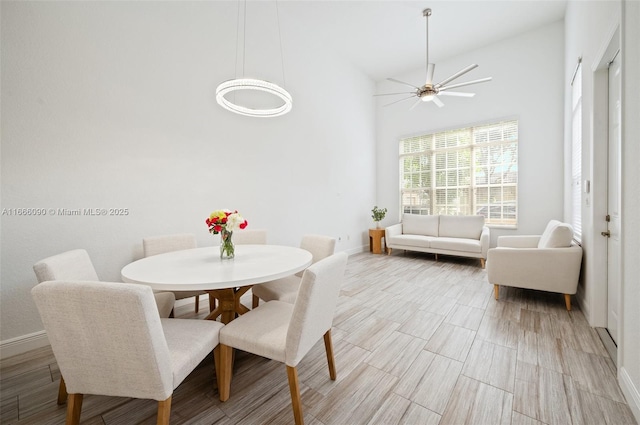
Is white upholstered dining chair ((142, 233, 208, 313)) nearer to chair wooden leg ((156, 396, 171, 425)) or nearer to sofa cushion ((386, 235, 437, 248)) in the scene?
chair wooden leg ((156, 396, 171, 425))

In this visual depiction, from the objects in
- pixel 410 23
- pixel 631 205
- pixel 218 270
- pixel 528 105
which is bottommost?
pixel 218 270

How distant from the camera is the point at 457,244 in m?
4.43

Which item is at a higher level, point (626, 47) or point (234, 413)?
point (626, 47)

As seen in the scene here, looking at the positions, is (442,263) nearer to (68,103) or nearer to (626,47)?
(626,47)

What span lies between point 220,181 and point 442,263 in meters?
4.07

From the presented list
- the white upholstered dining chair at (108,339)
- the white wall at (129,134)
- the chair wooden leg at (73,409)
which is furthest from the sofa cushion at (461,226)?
the chair wooden leg at (73,409)

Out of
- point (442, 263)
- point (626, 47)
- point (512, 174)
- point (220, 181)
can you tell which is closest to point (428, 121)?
point (512, 174)

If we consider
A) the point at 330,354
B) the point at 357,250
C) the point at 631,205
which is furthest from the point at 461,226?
the point at 330,354

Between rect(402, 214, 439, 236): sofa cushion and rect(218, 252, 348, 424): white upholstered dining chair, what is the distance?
4.29 m

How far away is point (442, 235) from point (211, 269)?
186 inches

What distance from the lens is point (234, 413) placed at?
1.38 m

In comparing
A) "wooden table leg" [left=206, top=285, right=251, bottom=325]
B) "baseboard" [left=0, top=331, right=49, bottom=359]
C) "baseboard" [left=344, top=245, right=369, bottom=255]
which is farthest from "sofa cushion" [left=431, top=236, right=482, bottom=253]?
"baseboard" [left=0, top=331, right=49, bottom=359]

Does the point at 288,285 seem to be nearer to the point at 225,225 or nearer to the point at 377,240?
the point at 225,225

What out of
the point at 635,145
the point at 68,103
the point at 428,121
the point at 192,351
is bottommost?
the point at 192,351
